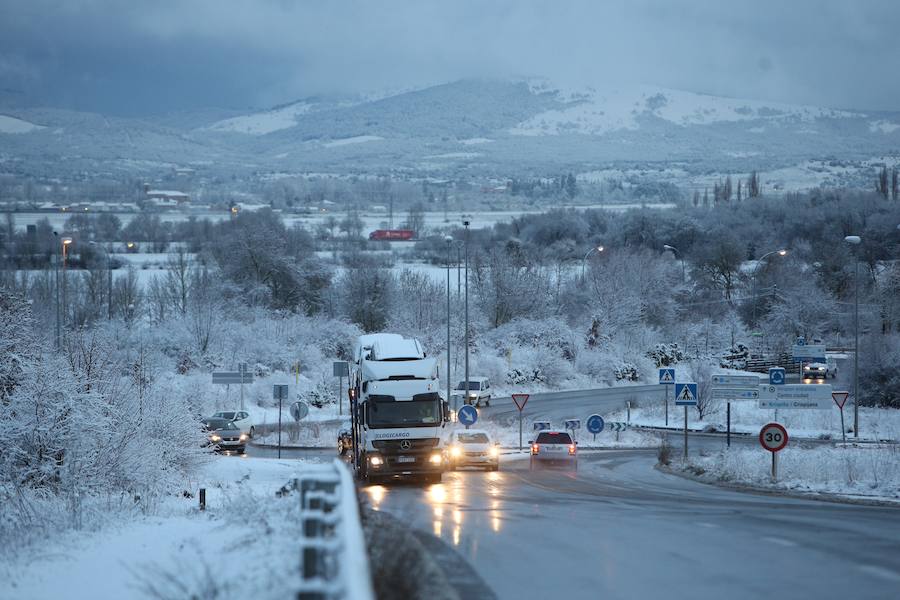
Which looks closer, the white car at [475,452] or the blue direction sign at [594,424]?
the white car at [475,452]

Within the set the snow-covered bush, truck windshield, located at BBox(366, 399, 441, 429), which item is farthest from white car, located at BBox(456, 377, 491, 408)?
truck windshield, located at BBox(366, 399, 441, 429)

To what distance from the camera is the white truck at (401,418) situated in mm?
28578

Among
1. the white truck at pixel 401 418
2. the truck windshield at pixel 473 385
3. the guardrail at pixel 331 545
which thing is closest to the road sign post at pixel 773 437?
the white truck at pixel 401 418

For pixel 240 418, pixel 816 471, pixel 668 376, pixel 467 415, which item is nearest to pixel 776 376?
pixel 668 376

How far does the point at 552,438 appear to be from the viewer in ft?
120

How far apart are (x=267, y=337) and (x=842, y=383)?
38.4 metres

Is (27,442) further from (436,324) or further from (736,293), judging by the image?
(736,293)

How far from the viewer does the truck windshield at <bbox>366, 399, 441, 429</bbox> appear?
28.7 meters

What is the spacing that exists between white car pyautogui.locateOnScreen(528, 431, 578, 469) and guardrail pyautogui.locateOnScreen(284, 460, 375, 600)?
27.0 meters

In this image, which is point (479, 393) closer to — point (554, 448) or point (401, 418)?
point (554, 448)

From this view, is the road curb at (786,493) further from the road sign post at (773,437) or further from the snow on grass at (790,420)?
the snow on grass at (790,420)

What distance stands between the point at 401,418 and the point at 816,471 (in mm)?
10808

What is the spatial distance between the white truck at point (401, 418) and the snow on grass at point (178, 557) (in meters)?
10.7

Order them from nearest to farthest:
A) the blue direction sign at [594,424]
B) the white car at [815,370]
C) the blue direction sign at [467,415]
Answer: the blue direction sign at [594,424], the blue direction sign at [467,415], the white car at [815,370]
